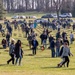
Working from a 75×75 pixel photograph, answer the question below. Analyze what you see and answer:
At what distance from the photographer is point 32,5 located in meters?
144

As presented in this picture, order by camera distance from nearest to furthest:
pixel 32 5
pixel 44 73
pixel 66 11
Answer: pixel 44 73 < pixel 66 11 < pixel 32 5

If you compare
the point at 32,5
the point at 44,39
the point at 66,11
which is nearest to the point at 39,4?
the point at 32,5

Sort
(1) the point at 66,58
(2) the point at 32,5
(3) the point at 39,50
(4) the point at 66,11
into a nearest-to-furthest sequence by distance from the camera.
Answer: (1) the point at 66,58, (3) the point at 39,50, (4) the point at 66,11, (2) the point at 32,5

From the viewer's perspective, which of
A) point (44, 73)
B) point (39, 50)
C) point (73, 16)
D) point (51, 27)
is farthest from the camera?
point (73, 16)

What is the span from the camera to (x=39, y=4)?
148m

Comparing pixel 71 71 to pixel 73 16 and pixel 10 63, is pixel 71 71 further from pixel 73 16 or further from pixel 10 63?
pixel 73 16

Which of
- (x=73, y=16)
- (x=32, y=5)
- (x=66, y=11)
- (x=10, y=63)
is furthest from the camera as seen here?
(x=32, y=5)

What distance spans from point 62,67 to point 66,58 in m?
1.01

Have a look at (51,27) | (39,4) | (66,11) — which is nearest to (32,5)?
(39,4)

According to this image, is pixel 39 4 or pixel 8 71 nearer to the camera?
pixel 8 71

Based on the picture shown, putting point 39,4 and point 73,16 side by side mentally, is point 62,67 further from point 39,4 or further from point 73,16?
point 39,4

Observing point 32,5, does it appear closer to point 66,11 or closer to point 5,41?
point 66,11

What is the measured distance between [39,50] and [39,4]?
380ft

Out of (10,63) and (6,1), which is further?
(6,1)
